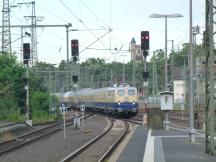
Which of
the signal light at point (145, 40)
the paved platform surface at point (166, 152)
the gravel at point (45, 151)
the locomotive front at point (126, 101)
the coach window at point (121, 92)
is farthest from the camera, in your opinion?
the coach window at point (121, 92)

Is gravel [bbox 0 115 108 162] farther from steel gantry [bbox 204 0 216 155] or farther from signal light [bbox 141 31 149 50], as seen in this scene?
signal light [bbox 141 31 149 50]

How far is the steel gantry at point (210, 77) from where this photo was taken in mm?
18594

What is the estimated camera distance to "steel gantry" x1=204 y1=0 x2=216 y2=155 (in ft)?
61.0

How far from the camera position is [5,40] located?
206 feet

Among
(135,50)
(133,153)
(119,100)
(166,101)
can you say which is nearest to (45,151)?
(133,153)

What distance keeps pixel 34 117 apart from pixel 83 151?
32.1 meters

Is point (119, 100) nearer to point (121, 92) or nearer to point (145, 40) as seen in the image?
point (121, 92)

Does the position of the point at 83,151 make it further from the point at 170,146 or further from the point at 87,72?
the point at 87,72

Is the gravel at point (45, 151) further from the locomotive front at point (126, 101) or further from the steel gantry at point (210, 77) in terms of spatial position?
the locomotive front at point (126, 101)

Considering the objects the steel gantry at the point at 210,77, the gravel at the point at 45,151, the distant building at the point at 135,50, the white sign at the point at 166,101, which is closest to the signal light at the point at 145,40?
the white sign at the point at 166,101

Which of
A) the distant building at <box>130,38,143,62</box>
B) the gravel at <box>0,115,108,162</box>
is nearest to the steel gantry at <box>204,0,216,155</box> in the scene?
the gravel at <box>0,115,108,162</box>

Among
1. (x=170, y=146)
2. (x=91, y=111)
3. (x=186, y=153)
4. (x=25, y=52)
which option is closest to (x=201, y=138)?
(x=170, y=146)

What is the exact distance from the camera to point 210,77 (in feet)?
61.4

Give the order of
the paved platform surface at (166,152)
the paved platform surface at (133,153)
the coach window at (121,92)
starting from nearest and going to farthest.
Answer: the paved platform surface at (166,152)
the paved platform surface at (133,153)
the coach window at (121,92)
